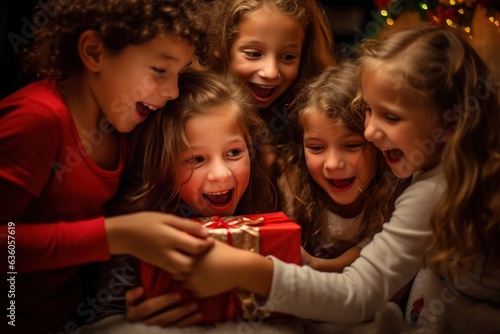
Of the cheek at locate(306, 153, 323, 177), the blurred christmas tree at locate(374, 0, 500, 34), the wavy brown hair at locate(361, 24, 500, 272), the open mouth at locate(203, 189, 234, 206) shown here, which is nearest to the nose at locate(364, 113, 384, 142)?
the wavy brown hair at locate(361, 24, 500, 272)

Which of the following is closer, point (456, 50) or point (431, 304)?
point (456, 50)

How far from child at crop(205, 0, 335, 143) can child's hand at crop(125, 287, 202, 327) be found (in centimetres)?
64

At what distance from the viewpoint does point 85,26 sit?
1.13 metres

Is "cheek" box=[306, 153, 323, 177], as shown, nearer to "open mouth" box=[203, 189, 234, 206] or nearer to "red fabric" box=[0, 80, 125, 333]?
"open mouth" box=[203, 189, 234, 206]

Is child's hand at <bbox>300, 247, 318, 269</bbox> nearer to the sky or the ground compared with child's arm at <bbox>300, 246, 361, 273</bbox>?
nearer to the sky

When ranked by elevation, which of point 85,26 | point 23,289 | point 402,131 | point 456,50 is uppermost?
point 85,26

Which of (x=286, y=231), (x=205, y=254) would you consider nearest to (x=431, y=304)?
(x=286, y=231)

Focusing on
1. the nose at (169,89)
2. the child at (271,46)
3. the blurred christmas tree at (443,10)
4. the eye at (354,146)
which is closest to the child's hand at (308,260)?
the eye at (354,146)

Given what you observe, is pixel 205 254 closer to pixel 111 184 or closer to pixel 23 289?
pixel 111 184

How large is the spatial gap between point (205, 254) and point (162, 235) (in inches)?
3.5

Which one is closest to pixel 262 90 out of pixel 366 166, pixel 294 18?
pixel 294 18

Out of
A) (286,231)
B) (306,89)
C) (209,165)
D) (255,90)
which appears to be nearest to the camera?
(286,231)

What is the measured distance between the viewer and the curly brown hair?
1114 mm

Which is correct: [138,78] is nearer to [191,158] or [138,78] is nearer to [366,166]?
[191,158]
